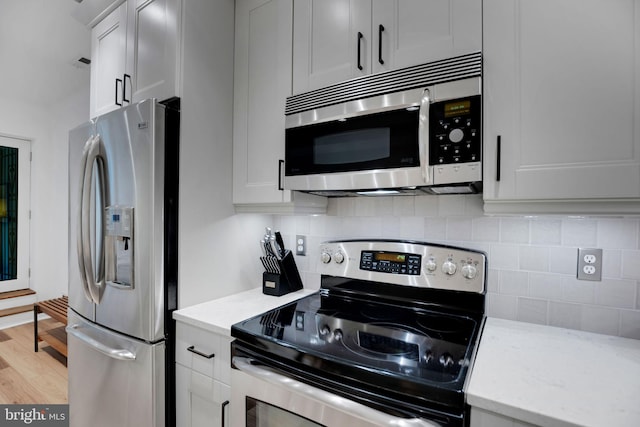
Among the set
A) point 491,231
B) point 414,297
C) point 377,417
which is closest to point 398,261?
point 414,297

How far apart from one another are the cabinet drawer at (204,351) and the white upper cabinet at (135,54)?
3.46 feet

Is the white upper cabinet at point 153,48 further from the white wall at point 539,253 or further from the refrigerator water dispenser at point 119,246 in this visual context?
the white wall at point 539,253

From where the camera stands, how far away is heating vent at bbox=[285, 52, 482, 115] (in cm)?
105

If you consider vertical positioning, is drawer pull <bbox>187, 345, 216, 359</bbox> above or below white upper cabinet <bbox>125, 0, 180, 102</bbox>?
below

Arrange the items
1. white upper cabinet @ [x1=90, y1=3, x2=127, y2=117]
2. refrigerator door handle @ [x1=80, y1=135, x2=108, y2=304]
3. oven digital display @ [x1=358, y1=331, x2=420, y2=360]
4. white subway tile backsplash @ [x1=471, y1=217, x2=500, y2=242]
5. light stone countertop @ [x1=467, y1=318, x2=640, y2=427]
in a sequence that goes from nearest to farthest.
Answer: light stone countertop @ [x1=467, y1=318, x2=640, y2=427] → oven digital display @ [x1=358, y1=331, x2=420, y2=360] → white subway tile backsplash @ [x1=471, y1=217, x2=500, y2=242] → refrigerator door handle @ [x1=80, y1=135, x2=108, y2=304] → white upper cabinet @ [x1=90, y1=3, x2=127, y2=117]

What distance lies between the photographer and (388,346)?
1.04m

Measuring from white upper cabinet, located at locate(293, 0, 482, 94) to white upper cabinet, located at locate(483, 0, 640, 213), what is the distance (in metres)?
0.09

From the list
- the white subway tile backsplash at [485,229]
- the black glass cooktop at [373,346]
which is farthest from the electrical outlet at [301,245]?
the white subway tile backsplash at [485,229]

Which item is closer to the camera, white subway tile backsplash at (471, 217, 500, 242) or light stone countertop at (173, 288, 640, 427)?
light stone countertop at (173, 288, 640, 427)

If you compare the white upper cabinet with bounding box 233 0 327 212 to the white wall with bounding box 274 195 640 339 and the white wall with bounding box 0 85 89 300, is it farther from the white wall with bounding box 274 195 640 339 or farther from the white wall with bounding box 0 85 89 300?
the white wall with bounding box 0 85 89 300

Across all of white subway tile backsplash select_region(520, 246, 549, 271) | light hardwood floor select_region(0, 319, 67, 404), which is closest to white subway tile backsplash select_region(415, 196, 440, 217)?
white subway tile backsplash select_region(520, 246, 549, 271)

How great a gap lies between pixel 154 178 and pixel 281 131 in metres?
0.59

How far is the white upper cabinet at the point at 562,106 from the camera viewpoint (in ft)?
2.84

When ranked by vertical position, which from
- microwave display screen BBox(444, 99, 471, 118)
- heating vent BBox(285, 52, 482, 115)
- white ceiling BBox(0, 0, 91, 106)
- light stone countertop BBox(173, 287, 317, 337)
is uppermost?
white ceiling BBox(0, 0, 91, 106)
